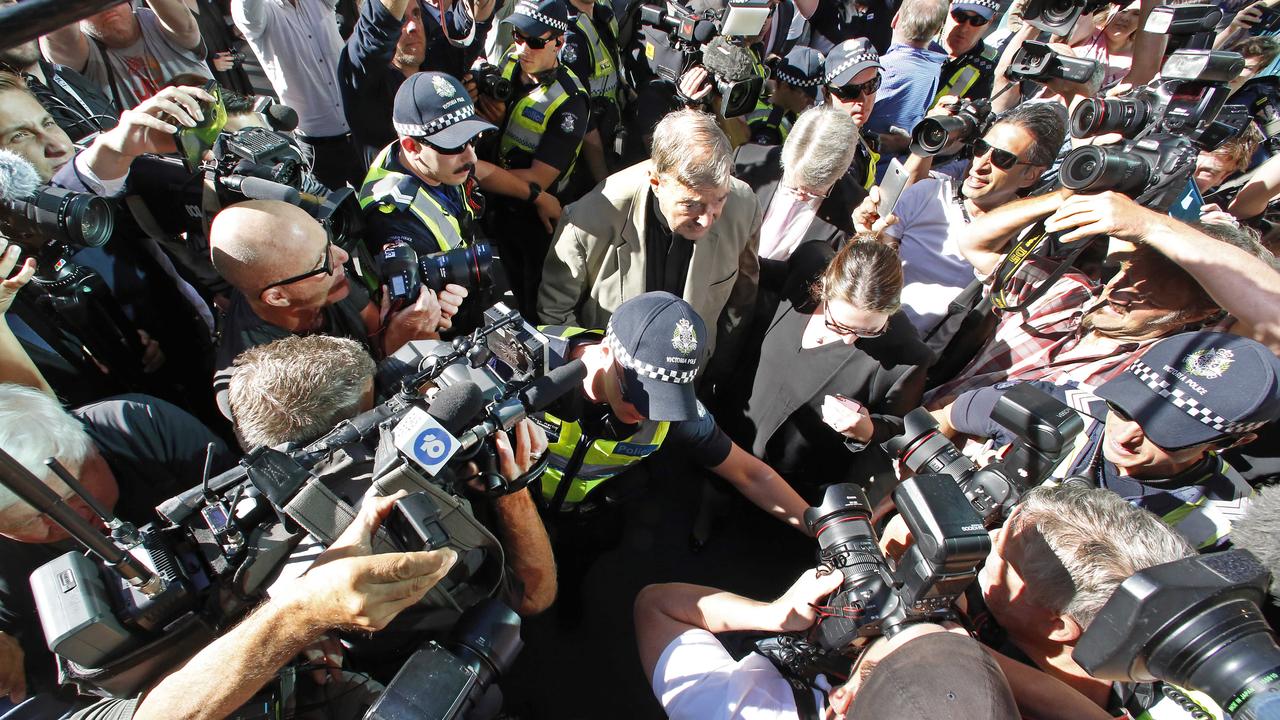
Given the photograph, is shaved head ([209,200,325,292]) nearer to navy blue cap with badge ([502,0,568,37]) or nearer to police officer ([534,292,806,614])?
police officer ([534,292,806,614])

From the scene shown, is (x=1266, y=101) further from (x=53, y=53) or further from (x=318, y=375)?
(x=53, y=53)

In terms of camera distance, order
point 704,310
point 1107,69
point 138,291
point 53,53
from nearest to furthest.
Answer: point 138,291 < point 704,310 < point 53,53 < point 1107,69

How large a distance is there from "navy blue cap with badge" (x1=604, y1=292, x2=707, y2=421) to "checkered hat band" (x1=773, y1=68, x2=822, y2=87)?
114 inches

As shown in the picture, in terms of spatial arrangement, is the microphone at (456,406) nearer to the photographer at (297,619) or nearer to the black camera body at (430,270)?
the photographer at (297,619)

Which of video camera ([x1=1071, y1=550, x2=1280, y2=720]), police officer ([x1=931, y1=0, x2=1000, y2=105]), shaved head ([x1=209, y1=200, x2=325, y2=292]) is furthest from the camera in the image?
police officer ([x1=931, y1=0, x2=1000, y2=105])

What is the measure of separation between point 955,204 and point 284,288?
3.11 metres

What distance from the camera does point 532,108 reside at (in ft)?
11.6

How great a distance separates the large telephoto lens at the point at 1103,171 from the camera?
2227mm

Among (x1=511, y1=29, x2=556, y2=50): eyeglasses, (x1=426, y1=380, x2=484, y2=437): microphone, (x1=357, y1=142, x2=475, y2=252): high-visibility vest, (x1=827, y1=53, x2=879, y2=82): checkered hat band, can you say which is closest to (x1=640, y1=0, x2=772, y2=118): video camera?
(x1=827, y1=53, x2=879, y2=82): checkered hat band

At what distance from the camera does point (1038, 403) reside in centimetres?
171

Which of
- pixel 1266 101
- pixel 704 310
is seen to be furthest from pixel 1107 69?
pixel 704 310

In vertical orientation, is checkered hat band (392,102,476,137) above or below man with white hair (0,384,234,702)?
above

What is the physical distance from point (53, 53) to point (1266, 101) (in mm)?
8054

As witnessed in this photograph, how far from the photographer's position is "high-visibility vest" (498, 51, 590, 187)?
3.53m
